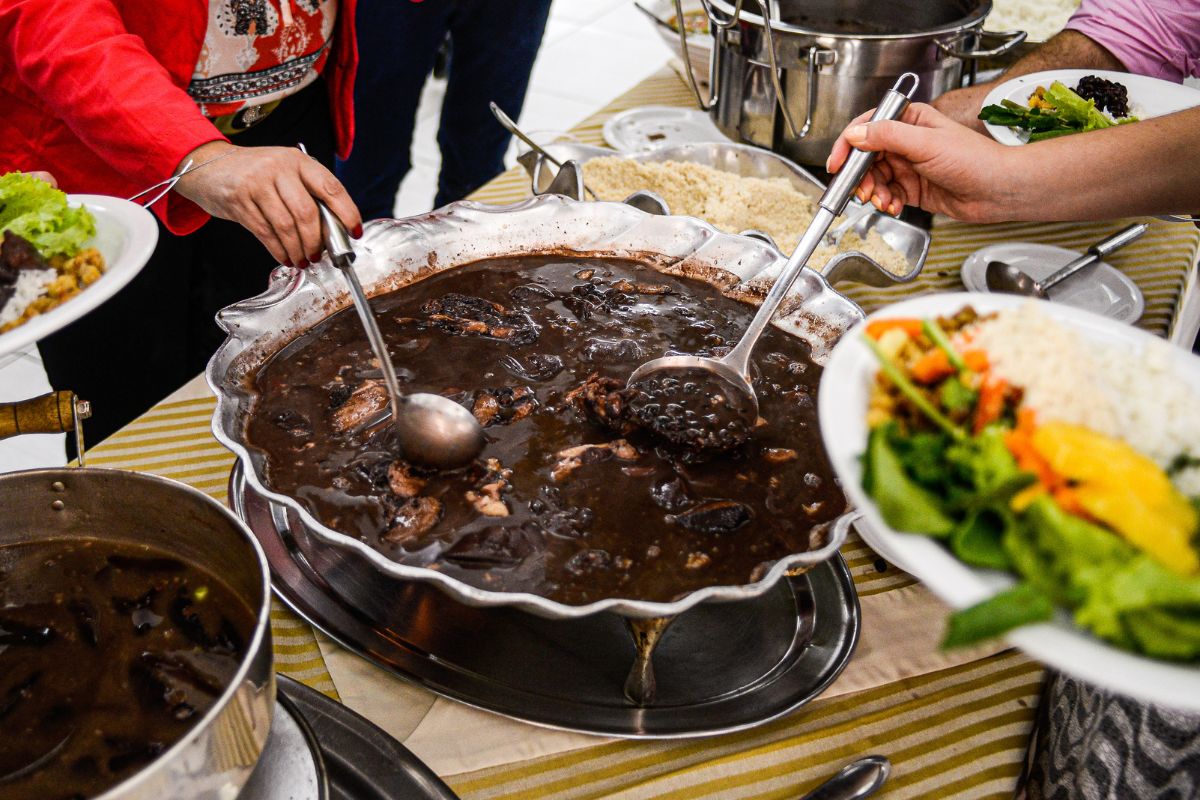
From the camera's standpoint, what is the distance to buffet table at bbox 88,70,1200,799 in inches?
47.8

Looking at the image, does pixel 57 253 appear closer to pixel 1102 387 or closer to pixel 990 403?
pixel 990 403

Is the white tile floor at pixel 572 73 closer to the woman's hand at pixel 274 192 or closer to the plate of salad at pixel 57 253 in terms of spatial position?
the woman's hand at pixel 274 192

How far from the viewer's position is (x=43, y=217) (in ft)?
4.13

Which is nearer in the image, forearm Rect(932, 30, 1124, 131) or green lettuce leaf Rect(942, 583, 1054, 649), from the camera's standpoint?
green lettuce leaf Rect(942, 583, 1054, 649)

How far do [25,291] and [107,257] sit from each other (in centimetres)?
17

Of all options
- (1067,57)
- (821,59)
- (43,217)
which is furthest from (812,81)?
(43,217)

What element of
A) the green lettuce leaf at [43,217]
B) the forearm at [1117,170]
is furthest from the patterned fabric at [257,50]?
the forearm at [1117,170]

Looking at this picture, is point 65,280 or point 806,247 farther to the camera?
point 806,247

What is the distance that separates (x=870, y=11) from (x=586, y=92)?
12.0 feet

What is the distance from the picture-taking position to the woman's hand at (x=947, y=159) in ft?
5.56

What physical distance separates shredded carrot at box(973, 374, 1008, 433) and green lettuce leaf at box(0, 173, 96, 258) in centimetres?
120

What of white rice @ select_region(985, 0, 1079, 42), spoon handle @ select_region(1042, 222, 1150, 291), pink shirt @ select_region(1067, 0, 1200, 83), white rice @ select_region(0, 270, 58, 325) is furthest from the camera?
white rice @ select_region(985, 0, 1079, 42)

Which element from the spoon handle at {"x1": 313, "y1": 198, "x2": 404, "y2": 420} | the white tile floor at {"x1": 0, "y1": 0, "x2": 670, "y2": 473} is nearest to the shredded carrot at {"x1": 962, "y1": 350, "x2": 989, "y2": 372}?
the spoon handle at {"x1": 313, "y1": 198, "x2": 404, "y2": 420}

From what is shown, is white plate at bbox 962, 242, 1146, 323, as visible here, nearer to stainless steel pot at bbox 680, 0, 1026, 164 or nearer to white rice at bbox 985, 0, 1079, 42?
stainless steel pot at bbox 680, 0, 1026, 164
